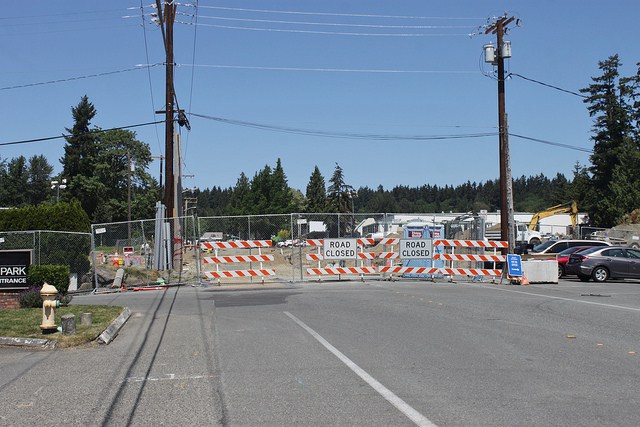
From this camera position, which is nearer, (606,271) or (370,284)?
(370,284)

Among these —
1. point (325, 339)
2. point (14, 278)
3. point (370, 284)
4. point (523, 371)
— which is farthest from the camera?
point (370, 284)

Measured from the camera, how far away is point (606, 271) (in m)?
25.0

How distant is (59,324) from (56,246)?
39.3 feet

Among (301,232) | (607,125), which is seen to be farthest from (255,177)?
(301,232)

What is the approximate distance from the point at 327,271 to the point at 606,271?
11.2 metres

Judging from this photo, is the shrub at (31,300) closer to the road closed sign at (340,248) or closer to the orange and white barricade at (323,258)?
the orange and white barricade at (323,258)

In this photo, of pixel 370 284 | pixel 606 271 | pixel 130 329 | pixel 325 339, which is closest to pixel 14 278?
pixel 130 329

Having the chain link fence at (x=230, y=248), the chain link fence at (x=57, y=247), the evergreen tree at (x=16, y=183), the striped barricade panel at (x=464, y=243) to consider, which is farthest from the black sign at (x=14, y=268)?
the evergreen tree at (x=16, y=183)

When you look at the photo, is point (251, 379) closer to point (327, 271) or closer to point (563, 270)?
point (327, 271)

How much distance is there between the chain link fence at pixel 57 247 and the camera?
70.9ft

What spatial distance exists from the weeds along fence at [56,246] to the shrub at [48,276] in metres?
4.83

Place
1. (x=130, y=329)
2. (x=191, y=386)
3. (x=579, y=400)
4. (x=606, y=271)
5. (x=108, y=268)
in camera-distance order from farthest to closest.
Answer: (x=108, y=268)
(x=606, y=271)
(x=130, y=329)
(x=191, y=386)
(x=579, y=400)

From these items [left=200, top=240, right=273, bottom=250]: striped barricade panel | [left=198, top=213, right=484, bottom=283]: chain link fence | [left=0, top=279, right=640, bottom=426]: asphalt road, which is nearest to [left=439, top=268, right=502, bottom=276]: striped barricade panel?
[left=198, top=213, right=484, bottom=283]: chain link fence

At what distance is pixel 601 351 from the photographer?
950 cm
